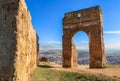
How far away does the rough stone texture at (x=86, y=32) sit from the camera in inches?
733

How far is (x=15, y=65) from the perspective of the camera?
429 cm

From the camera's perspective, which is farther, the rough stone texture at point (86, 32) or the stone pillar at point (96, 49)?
the rough stone texture at point (86, 32)

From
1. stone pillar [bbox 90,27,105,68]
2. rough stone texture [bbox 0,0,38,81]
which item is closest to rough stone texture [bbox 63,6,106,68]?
stone pillar [bbox 90,27,105,68]

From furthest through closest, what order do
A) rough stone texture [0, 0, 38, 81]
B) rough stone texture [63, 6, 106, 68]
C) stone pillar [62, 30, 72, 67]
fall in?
stone pillar [62, 30, 72, 67] → rough stone texture [63, 6, 106, 68] → rough stone texture [0, 0, 38, 81]

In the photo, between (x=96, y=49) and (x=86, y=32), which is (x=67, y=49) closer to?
(x=86, y=32)

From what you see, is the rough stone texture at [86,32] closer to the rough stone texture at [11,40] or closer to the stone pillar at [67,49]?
the stone pillar at [67,49]

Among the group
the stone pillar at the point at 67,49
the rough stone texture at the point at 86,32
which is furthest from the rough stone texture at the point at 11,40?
the stone pillar at the point at 67,49

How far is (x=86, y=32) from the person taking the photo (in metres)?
19.7

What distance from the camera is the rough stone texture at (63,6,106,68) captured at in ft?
61.1

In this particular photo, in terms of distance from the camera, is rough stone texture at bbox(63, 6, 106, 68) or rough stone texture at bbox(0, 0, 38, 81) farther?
rough stone texture at bbox(63, 6, 106, 68)

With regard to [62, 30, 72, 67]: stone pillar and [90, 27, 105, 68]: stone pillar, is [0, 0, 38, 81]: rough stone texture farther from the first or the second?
[62, 30, 72, 67]: stone pillar

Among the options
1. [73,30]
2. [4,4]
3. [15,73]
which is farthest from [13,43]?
[73,30]

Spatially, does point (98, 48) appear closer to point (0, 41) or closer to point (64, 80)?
point (64, 80)

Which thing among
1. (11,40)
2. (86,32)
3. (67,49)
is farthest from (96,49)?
(11,40)
